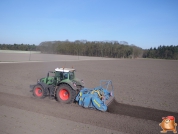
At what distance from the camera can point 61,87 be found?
8422mm

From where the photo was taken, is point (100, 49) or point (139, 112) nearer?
point (139, 112)

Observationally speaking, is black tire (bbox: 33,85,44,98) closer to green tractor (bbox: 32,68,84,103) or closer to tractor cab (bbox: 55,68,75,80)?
green tractor (bbox: 32,68,84,103)

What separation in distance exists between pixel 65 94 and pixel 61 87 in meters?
0.39

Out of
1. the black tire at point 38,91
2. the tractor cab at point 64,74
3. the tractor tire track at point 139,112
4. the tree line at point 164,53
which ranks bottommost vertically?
the tractor tire track at point 139,112

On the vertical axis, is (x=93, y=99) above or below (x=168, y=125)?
above

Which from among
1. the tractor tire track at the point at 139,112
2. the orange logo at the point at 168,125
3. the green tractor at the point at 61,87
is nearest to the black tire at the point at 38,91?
the green tractor at the point at 61,87

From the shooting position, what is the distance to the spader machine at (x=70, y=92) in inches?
299

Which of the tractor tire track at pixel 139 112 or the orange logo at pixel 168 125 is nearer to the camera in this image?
the orange logo at pixel 168 125

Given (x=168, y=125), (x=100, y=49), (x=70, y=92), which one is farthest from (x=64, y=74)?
(x=100, y=49)

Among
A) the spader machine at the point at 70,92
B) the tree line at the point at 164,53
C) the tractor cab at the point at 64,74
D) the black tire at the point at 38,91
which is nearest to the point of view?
the spader machine at the point at 70,92

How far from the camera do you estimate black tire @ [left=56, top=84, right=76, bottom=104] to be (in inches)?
322

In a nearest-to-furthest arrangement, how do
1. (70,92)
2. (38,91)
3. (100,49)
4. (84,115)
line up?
(84,115), (70,92), (38,91), (100,49)

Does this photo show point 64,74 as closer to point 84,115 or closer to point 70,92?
point 70,92

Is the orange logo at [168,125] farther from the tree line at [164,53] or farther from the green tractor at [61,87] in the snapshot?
the tree line at [164,53]
